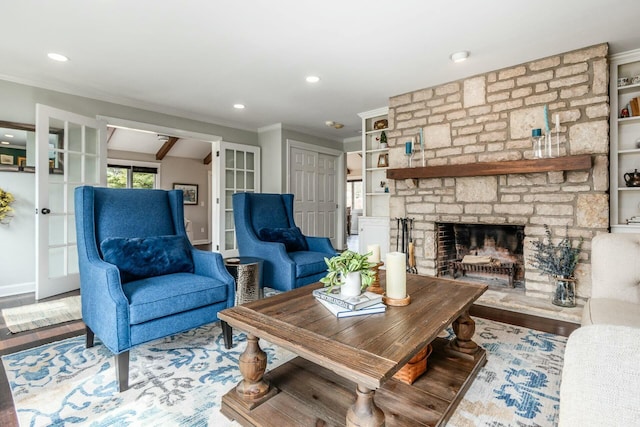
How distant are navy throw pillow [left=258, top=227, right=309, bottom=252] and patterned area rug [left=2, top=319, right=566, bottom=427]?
3.80 feet

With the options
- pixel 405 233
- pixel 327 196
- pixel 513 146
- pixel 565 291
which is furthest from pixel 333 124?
pixel 565 291

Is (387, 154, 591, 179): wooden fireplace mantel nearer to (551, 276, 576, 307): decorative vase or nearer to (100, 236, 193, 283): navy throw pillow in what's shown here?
(551, 276, 576, 307): decorative vase

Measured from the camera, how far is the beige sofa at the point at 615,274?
1.61m

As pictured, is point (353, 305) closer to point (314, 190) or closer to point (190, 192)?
point (314, 190)

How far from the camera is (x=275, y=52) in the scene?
9.79 feet

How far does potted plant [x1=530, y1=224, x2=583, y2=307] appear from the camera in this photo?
290 cm

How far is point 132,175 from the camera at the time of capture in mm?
7824

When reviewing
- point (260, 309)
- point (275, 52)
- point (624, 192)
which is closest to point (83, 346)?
point (260, 309)

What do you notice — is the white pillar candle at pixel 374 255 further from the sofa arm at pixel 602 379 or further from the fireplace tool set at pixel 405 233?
the fireplace tool set at pixel 405 233

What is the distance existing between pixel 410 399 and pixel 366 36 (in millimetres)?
2585

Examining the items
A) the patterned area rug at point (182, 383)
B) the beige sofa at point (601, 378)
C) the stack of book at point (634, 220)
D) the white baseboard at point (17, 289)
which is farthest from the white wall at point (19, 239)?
the stack of book at point (634, 220)

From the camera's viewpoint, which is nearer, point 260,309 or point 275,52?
point 260,309

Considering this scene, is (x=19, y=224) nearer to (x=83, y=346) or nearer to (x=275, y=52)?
(x=83, y=346)

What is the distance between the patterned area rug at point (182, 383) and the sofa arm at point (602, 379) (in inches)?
39.6
